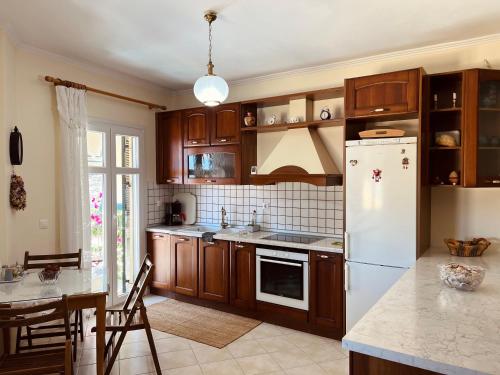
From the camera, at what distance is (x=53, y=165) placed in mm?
3424

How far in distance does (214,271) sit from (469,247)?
2.48 m

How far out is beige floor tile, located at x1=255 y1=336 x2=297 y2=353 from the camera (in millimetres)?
3105

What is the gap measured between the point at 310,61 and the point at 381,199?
5.32ft

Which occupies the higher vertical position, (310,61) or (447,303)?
(310,61)

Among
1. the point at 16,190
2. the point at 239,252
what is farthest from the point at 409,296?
the point at 16,190

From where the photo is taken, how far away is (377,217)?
2973 mm

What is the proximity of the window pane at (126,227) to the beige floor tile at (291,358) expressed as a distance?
221 cm

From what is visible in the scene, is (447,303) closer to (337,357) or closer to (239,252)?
(337,357)

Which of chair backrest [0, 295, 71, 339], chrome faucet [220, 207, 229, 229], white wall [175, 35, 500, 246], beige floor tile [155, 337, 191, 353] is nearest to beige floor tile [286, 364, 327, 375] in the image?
beige floor tile [155, 337, 191, 353]

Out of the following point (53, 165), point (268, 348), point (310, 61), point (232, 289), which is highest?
point (310, 61)

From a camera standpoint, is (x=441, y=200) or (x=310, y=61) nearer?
(x=441, y=200)

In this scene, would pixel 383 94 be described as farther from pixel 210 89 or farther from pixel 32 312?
pixel 32 312

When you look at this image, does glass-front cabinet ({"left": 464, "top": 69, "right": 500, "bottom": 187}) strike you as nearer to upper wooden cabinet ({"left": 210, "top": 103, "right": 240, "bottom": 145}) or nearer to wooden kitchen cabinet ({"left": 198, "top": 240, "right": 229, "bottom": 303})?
upper wooden cabinet ({"left": 210, "top": 103, "right": 240, "bottom": 145})

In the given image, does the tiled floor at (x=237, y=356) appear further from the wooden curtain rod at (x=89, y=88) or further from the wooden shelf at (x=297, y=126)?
the wooden curtain rod at (x=89, y=88)
